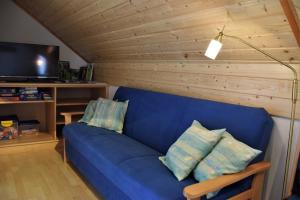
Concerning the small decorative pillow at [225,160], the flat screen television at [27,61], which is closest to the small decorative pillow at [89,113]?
the flat screen television at [27,61]

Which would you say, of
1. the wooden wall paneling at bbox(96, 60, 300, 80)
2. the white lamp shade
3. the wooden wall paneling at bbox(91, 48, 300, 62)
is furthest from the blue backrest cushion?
the white lamp shade

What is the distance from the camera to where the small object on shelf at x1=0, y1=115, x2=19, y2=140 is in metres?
3.35

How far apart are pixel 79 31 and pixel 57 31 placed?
63cm

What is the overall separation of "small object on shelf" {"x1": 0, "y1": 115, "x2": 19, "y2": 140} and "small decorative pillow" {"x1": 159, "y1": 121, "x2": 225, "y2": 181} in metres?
2.52

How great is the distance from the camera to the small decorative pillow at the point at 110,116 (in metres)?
2.88

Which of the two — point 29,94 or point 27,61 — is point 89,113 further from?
point 27,61

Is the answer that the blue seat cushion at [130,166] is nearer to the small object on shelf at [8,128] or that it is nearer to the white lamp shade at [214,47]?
the white lamp shade at [214,47]

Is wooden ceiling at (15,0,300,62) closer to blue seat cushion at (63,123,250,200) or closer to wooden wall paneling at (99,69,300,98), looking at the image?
wooden wall paneling at (99,69,300,98)

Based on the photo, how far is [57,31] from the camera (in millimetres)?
3861

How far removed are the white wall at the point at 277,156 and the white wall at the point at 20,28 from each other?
3.36 m

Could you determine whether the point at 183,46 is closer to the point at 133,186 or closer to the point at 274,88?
the point at 274,88

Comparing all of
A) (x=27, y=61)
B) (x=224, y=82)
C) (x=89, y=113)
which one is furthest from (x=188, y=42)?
(x=27, y=61)

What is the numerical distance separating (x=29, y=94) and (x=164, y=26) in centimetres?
213

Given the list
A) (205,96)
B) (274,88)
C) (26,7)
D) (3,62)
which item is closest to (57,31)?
(26,7)
